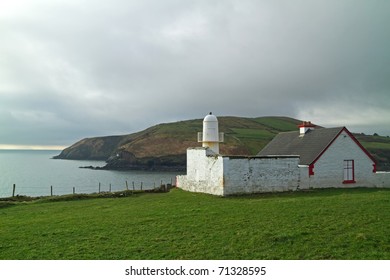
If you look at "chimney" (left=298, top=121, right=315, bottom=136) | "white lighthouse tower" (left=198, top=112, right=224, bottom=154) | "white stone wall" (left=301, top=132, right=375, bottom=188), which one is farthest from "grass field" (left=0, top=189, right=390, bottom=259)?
"chimney" (left=298, top=121, right=315, bottom=136)

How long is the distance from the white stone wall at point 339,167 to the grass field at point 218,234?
8.63 metres

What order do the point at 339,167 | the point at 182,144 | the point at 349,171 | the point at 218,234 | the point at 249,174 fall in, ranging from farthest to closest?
the point at 182,144 < the point at 349,171 < the point at 339,167 < the point at 249,174 < the point at 218,234

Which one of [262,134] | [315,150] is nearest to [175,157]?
[262,134]

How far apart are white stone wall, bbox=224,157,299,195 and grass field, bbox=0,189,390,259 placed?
646cm

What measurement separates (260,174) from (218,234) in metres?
12.6

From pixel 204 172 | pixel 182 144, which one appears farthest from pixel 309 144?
pixel 182 144

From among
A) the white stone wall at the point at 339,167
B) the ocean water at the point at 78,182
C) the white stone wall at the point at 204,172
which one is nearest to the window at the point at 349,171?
the white stone wall at the point at 339,167

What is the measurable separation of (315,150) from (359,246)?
17.4 meters

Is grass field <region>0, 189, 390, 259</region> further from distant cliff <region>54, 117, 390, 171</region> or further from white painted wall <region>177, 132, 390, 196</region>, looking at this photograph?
distant cliff <region>54, 117, 390, 171</region>

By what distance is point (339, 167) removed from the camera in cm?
2617

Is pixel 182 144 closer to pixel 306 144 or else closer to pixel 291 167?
pixel 306 144

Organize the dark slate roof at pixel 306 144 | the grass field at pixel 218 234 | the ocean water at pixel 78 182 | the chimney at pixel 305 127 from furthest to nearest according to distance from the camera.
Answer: the ocean water at pixel 78 182, the chimney at pixel 305 127, the dark slate roof at pixel 306 144, the grass field at pixel 218 234

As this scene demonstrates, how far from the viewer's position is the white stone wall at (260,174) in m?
22.9

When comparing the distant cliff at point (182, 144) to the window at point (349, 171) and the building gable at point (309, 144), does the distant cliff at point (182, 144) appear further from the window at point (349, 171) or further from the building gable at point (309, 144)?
the window at point (349, 171)
